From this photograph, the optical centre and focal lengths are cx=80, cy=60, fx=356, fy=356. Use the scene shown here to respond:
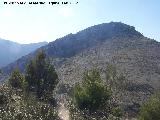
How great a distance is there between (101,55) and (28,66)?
97886mm

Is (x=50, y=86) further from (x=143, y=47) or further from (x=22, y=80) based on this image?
(x=143, y=47)

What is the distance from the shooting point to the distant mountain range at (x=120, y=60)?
102312 millimetres

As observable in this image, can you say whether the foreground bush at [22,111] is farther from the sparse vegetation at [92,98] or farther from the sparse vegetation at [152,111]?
the sparse vegetation at [152,111]

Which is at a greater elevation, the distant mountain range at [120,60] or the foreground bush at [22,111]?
the foreground bush at [22,111]

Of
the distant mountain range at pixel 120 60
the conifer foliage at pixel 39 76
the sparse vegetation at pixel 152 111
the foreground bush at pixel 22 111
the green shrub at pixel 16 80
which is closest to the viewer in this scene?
the foreground bush at pixel 22 111

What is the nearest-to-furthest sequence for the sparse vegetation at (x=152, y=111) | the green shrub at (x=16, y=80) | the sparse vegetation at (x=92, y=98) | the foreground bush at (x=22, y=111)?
1. the foreground bush at (x=22, y=111)
2. the sparse vegetation at (x=152, y=111)
3. the sparse vegetation at (x=92, y=98)
4. the green shrub at (x=16, y=80)

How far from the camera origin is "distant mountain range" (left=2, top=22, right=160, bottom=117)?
10231 cm

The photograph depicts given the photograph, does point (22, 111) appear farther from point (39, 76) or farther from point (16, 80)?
point (39, 76)

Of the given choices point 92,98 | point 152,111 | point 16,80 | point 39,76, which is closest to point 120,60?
point 39,76

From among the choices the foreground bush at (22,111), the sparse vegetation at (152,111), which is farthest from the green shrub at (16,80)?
the sparse vegetation at (152,111)

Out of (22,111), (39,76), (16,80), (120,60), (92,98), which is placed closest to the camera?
(22,111)

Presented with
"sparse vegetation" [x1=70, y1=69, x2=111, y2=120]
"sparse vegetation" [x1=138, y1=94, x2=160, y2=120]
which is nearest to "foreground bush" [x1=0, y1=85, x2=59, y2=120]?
"sparse vegetation" [x1=70, y1=69, x2=111, y2=120]

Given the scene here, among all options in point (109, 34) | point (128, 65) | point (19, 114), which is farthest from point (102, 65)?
point (19, 114)

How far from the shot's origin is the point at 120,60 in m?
136
